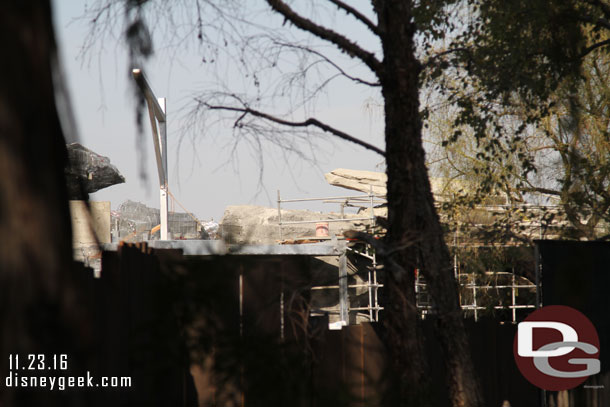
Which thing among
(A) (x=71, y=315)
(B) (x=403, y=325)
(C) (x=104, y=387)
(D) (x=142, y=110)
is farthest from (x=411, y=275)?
(A) (x=71, y=315)

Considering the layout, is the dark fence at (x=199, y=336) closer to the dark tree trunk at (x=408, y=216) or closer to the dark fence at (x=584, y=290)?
the dark tree trunk at (x=408, y=216)

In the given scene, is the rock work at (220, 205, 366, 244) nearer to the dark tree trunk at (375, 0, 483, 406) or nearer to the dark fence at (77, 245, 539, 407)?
the dark tree trunk at (375, 0, 483, 406)

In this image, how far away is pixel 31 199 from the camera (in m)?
1.60

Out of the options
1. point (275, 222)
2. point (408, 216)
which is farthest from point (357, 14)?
point (275, 222)

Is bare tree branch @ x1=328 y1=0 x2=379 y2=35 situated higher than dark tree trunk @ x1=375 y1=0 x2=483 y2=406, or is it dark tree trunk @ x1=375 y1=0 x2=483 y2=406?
bare tree branch @ x1=328 y1=0 x2=379 y2=35

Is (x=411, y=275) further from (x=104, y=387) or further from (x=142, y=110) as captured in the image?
(x=142, y=110)

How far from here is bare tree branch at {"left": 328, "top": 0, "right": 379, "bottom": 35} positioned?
6.96m

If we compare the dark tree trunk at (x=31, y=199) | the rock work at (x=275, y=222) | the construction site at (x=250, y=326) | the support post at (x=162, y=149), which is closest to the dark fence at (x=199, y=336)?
the construction site at (x=250, y=326)

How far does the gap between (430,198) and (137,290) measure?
3383mm

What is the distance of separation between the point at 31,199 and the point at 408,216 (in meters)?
5.36

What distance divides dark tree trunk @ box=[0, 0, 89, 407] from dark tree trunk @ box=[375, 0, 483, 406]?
16.5 ft

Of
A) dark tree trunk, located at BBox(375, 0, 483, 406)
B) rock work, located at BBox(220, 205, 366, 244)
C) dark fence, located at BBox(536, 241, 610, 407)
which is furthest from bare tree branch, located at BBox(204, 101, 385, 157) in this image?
Result: rock work, located at BBox(220, 205, 366, 244)

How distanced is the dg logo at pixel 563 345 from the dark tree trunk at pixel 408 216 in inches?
83.2

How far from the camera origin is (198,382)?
6324 mm
